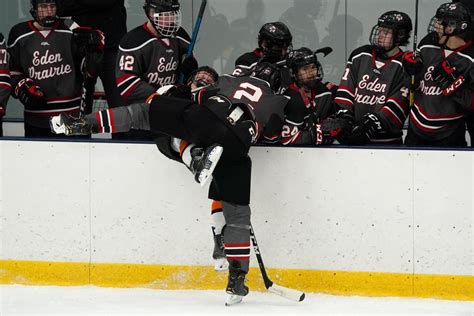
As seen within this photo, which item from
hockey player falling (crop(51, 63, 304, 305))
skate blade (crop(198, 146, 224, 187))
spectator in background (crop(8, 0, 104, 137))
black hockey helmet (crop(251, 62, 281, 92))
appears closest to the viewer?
skate blade (crop(198, 146, 224, 187))

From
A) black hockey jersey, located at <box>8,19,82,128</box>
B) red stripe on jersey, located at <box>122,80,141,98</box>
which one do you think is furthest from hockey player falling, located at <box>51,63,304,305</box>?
black hockey jersey, located at <box>8,19,82,128</box>

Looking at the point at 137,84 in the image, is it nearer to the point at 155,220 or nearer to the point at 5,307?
the point at 155,220

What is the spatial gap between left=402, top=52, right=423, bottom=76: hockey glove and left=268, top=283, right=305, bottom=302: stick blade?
1.13 meters

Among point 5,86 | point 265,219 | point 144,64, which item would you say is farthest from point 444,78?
point 5,86

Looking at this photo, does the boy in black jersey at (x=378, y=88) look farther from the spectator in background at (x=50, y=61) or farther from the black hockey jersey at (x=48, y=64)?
the black hockey jersey at (x=48, y=64)

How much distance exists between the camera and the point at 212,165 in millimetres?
5652

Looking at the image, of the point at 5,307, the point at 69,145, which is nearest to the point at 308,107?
the point at 69,145

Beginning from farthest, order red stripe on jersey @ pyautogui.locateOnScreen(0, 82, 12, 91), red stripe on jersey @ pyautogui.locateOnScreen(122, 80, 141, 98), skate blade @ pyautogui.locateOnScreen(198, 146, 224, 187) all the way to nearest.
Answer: red stripe on jersey @ pyautogui.locateOnScreen(0, 82, 12, 91) < red stripe on jersey @ pyautogui.locateOnScreen(122, 80, 141, 98) < skate blade @ pyautogui.locateOnScreen(198, 146, 224, 187)

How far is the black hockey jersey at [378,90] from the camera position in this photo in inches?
247

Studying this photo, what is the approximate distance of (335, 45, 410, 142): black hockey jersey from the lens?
6281 mm

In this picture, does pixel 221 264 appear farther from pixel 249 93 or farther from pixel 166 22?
pixel 166 22

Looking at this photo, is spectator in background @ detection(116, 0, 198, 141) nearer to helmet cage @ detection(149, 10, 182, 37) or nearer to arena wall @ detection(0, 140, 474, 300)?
helmet cage @ detection(149, 10, 182, 37)

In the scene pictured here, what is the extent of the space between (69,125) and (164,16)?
3.11ft

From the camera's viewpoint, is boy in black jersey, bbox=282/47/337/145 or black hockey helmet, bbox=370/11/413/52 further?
black hockey helmet, bbox=370/11/413/52
